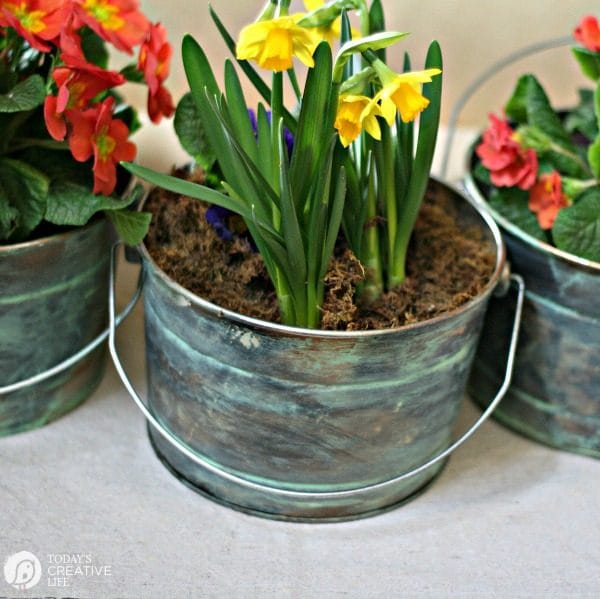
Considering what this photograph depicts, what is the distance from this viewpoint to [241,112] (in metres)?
0.64

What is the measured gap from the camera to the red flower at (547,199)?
2.59 feet

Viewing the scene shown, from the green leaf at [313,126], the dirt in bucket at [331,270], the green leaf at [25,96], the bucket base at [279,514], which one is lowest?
the bucket base at [279,514]

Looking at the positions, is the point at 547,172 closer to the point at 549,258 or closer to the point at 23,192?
the point at 549,258

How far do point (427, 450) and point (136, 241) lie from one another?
11.9 inches

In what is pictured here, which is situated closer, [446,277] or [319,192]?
[319,192]

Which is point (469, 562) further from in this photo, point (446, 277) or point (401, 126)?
point (401, 126)

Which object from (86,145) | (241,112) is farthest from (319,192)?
(86,145)

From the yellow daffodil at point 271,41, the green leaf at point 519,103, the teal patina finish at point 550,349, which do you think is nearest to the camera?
the yellow daffodil at point 271,41

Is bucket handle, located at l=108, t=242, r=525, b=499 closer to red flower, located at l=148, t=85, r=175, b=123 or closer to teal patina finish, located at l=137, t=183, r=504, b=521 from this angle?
teal patina finish, located at l=137, t=183, r=504, b=521

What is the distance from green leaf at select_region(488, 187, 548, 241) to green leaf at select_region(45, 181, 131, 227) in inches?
14.3

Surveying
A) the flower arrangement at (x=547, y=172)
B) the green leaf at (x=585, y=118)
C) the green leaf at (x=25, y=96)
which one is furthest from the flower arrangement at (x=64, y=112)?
the green leaf at (x=585, y=118)

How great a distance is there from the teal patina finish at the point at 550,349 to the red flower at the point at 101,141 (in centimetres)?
35

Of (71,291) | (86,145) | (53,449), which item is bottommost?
(53,449)

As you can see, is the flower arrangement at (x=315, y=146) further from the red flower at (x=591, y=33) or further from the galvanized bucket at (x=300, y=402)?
the red flower at (x=591, y=33)
